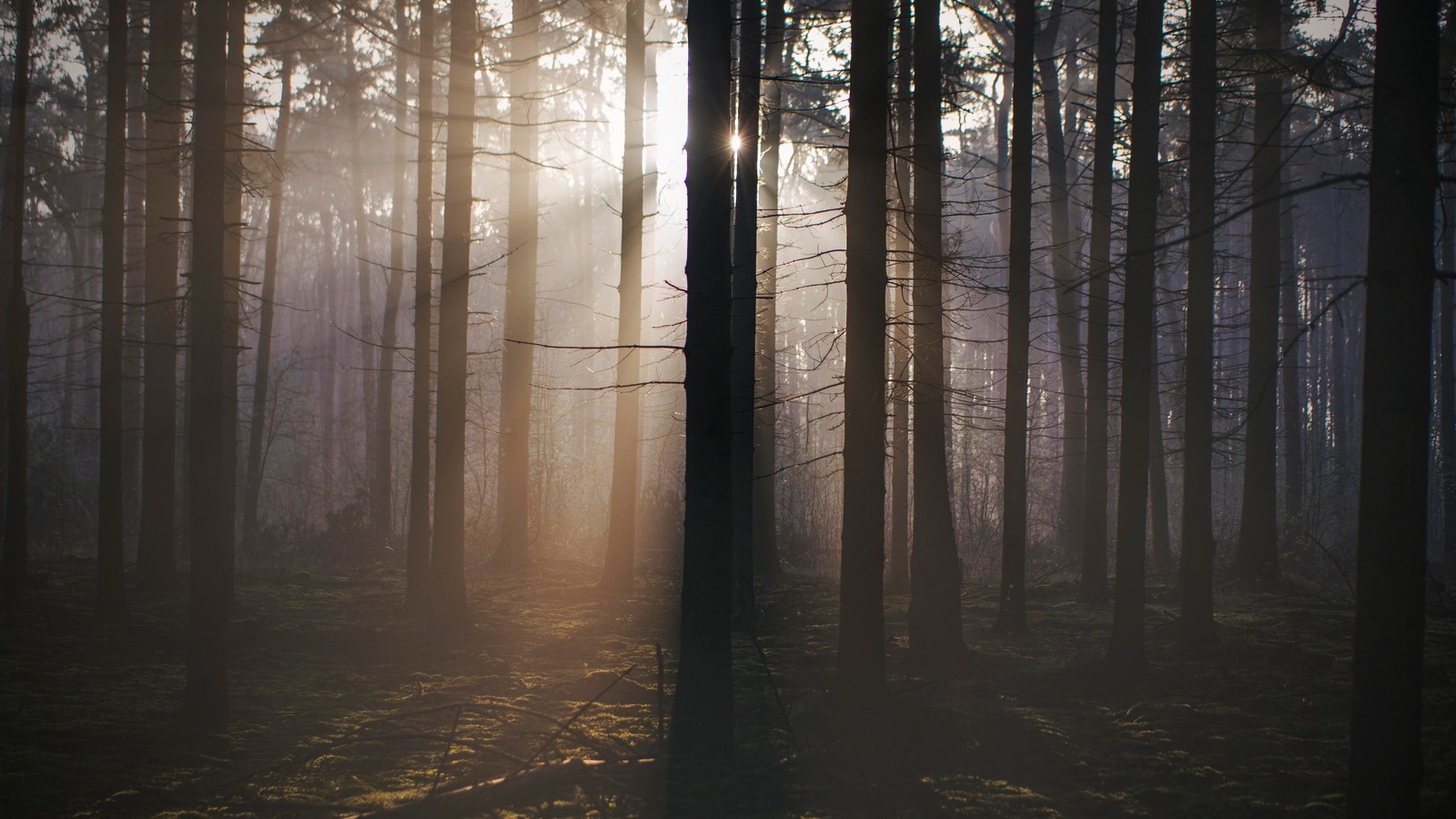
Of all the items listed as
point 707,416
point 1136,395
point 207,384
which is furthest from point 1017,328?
point 207,384

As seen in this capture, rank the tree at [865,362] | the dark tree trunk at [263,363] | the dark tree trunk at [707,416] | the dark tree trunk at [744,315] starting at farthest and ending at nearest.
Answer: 1. the dark tree trunk at [263,363]
2. the dark tree trunk at [744,315]
3. the tree at [865,362]
4. the dark tree trunk at [707,416]

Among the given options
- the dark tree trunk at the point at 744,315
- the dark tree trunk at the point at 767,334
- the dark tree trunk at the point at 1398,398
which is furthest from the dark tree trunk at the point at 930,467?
the dark tree trunk at the point at 767,334

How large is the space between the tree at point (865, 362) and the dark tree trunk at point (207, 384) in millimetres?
5144

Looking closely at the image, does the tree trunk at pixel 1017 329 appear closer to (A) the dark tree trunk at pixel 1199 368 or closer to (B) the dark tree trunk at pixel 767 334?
(A) the dark tree trunk at pixel 1199 368

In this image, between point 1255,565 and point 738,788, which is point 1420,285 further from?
point 1255,565

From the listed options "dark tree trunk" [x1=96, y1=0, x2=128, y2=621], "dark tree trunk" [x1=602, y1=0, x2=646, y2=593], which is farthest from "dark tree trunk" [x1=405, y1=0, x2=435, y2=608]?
"dark tree trunk" [x1=96, y1=0, x2=128, y2=621]

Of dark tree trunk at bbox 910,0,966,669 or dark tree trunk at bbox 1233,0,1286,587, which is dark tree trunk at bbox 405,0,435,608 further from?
dark tree trunk at bbox 1233,0,1286,587

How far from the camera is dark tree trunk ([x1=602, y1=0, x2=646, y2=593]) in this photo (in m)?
13.9

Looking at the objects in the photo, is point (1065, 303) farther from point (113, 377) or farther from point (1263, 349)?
point (113, 377)

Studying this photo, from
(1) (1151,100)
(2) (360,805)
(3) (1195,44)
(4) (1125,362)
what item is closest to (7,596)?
(2) (360,805)

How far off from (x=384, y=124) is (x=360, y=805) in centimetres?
2265

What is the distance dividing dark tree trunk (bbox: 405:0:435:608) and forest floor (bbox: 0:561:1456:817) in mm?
827

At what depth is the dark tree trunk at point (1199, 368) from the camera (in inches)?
382

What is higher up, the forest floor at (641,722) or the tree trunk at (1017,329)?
the tree trunk at (1017,329)
